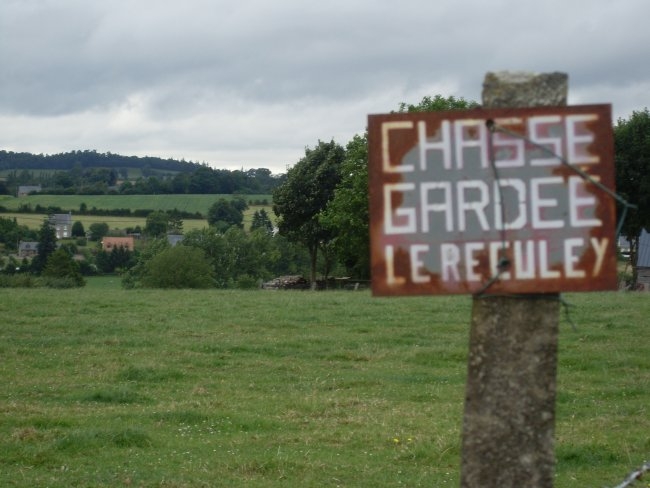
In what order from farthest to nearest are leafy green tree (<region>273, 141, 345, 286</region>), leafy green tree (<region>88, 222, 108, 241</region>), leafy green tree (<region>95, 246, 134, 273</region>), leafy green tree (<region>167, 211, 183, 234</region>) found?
1. leafy green tree (<region>167, 211, 183, 234</region>)
2. leafy green tree (<region>88, 222, 108, 241</region>)
3. leafy green tree (<region>95, 246, 134, 273</region>)
4. leafy green tree (<region>273, 141, 345, 286</region>)

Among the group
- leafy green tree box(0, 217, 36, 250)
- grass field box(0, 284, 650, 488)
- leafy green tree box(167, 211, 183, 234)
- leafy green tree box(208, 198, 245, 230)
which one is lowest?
grass field box(0, 284, 650, 488)

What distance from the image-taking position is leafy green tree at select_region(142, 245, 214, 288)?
59.2 m

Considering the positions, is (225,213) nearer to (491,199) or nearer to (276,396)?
(276,396)

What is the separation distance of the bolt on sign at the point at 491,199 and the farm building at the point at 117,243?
301 ft

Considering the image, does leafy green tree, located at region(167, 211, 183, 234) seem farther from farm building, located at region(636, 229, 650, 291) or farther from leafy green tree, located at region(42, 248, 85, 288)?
farm building, located at region(636, 229, 650, 291)

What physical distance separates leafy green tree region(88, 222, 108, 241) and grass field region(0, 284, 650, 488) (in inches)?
3302

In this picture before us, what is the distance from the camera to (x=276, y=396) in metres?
15.1

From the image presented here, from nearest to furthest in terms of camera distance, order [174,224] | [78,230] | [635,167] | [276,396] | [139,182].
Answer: [276,396]
[635,167]
[78,230]
[174,224]
[139,182]

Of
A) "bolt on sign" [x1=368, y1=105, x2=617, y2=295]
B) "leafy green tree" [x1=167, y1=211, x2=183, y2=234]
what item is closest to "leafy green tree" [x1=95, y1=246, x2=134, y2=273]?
"leafy green tree" [x1=167, y1=211, x2=183, y2=234]

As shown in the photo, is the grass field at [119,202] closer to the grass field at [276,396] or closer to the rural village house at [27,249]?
the rural village house at [27,249]

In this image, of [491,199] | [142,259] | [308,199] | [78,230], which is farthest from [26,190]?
[491,199]

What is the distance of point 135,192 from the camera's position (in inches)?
5965

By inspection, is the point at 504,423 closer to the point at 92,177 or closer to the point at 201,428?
the point at 201,428

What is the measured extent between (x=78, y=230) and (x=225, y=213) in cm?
2346
